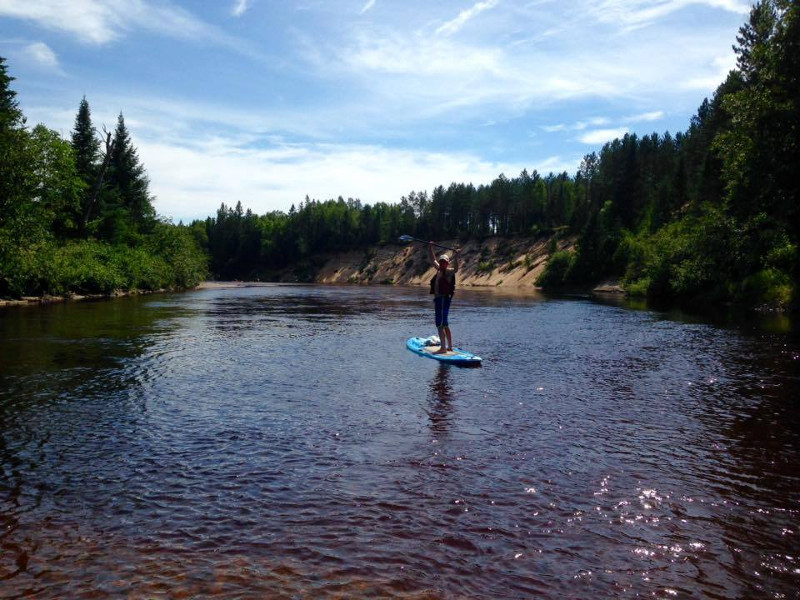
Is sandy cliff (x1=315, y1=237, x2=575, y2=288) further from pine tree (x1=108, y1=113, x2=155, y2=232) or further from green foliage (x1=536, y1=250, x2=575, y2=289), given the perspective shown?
pine tree (x1=108, y1=113, x2=155, y2=232)

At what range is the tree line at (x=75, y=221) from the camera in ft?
136

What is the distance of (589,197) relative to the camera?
137375mm

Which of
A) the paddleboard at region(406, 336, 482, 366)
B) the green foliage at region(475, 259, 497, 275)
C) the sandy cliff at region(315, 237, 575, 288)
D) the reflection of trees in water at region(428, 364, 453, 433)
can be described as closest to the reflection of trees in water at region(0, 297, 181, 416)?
the reflection of trees in water at region(428, 364, 453, 433)

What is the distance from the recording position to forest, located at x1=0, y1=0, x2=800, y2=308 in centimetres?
3581

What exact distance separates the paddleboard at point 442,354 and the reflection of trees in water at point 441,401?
0.74 m

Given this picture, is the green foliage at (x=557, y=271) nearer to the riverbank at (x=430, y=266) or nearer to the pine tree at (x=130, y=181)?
the riverbank at (x=430, y=266)

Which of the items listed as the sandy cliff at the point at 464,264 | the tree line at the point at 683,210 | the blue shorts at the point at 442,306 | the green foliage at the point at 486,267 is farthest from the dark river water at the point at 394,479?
the green foliage at the point at 486,267

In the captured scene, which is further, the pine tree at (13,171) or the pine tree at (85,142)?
the pine tree at (85,142)

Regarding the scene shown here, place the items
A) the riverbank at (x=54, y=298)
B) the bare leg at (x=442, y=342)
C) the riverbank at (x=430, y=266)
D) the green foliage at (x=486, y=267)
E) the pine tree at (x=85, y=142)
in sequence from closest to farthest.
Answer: the bare leg at (x=442, y=342)
the riverbank at (x=54, y=298)
the pine tree at (x=85, y=142)
the riverbank at (x=430, y=266)
the green foliage at (x=486, y=267)

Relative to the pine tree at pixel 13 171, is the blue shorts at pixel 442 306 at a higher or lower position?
lower

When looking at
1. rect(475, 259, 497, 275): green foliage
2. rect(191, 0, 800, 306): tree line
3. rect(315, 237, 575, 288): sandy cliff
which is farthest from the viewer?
rect(475, 259, 497, 275): green foliage

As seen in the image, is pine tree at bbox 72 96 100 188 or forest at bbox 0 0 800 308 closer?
forest at bbox 0 0 800 308

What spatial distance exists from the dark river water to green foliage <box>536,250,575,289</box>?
278ft

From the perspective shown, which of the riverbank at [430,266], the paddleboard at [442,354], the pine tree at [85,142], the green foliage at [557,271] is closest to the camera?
the paddleboard at [442,354]
